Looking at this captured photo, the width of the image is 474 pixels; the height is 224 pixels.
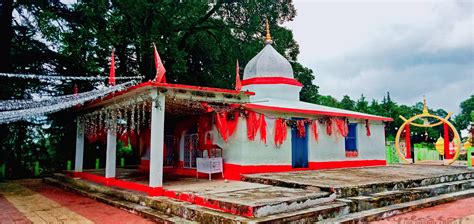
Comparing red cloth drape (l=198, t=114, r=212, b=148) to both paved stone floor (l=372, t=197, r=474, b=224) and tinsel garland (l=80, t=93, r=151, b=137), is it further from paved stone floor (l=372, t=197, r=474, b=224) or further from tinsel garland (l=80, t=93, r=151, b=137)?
paved stone floor (l=372, t=197, r=474, b=224)

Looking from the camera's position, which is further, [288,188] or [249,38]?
[249,38]

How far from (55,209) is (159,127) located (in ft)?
11.0

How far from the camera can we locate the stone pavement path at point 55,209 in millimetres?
7492

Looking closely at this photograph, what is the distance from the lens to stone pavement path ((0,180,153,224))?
7492 millimetres

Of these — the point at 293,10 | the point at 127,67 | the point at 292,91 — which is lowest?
the point at 292,91

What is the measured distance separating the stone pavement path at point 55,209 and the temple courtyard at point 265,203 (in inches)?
0.8

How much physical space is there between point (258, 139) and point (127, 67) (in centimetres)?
1002

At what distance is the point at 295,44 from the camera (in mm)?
21750

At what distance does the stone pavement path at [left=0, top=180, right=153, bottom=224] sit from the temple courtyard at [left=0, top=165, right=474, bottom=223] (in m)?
0.02

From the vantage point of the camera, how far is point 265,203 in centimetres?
621

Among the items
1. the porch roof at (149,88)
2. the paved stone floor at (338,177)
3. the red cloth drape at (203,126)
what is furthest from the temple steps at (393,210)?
the red cloth drape at (203,126)

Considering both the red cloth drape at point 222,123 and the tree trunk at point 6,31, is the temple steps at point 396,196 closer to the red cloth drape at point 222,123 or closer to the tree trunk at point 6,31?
the red cloth drape at point 222,123

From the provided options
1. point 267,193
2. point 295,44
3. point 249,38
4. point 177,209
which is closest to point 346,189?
point 267,193

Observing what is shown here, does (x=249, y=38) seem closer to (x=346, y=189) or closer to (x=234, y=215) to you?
(x=346, y=189)
